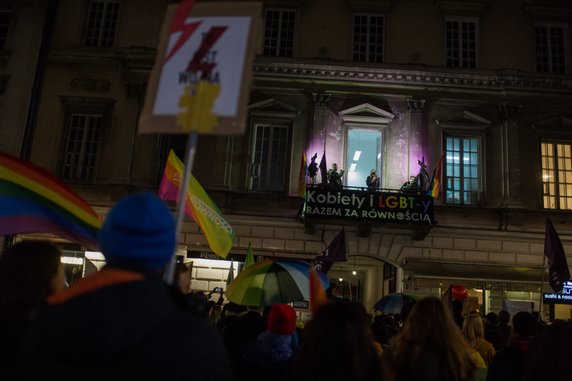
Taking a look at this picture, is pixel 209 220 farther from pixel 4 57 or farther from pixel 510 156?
pixel 4 57

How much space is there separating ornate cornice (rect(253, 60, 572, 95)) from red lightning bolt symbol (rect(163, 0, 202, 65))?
1579 cm

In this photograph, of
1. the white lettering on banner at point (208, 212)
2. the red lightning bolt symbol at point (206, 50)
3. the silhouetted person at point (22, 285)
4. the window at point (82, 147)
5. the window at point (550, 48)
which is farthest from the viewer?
the window at point (550, 48)

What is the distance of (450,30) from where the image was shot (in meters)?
20.3

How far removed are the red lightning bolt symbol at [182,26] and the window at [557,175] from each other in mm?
18008

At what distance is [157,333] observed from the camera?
196 centimetres

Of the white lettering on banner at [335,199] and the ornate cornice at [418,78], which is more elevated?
the ornate cornice at [418,78]

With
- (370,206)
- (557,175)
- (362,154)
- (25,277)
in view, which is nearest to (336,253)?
(370,206)

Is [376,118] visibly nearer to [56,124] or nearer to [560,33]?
[560,33]

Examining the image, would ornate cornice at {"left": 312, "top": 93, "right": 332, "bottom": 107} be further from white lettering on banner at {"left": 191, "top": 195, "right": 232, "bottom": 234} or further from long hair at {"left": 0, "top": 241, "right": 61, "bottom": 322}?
long hair at {"left": 0, "top": 241, "right": 61, "bottom": 322}

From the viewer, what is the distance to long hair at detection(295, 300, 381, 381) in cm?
280

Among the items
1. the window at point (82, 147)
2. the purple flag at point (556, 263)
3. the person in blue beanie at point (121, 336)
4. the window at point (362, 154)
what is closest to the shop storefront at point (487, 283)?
the window at point (362, 154)

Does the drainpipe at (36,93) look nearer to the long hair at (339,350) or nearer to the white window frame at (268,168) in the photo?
the long hair at (339,350)

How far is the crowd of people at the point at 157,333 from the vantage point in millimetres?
1936

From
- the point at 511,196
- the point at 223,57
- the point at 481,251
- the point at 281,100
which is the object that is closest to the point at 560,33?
the point at 511,196
